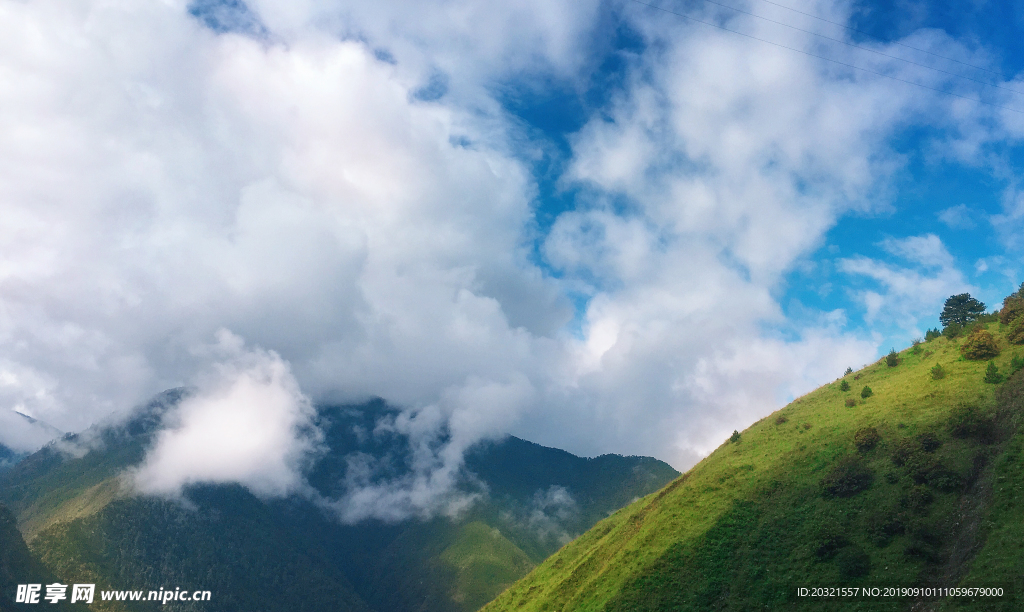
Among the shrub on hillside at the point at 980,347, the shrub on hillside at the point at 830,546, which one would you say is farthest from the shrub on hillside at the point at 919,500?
the shrub on hillside at the point at 980,347

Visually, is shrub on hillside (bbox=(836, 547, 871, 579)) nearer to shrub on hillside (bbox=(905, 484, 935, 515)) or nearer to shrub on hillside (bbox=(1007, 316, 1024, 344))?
shrub on hillside (bbox=(905, 484, 935, 515))

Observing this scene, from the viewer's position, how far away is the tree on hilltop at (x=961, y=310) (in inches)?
3883

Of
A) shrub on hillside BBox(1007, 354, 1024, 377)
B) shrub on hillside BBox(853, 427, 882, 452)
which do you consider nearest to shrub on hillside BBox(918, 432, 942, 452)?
shrub on hillside BBox(853, 427, 882, 452)

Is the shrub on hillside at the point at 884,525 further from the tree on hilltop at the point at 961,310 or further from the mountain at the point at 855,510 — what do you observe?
the tree on hilltop at the point at 961,310

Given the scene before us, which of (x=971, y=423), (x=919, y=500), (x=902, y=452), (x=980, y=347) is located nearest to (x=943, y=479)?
(x=919, y=500)

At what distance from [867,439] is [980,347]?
25232mm

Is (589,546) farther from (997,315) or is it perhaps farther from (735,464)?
(997,315)

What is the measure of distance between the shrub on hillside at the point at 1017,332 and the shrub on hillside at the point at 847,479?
105 feet

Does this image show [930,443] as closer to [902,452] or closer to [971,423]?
[902,452]

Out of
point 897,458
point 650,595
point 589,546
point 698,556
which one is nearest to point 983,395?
point 897,458

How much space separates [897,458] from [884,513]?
9.83 meters

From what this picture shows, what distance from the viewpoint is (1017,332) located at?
77.5m

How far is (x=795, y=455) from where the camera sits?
3157 inches

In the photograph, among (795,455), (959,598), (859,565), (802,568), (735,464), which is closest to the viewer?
(959,598)
